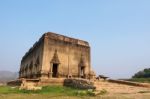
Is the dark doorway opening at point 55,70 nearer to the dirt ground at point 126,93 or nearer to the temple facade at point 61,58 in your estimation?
the temple facade at point 61,58

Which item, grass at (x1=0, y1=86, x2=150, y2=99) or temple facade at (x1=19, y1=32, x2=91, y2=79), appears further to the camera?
temple facade at (x1=19, y1=32, x2=91, y2=79)

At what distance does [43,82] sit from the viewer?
56.0 ft

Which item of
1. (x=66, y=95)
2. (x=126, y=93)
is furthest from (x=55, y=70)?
(x=126, y=93)

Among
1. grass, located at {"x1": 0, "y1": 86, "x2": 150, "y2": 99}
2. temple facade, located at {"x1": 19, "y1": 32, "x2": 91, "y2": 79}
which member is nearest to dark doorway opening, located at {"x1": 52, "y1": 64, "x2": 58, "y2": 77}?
temple facade, located at {"x1": 19, "y1": 32, "x2": 91, "y2": 79}

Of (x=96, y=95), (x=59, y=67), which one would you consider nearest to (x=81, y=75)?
(x=59, y=67)

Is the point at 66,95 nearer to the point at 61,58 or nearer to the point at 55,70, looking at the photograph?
the point at 55,70

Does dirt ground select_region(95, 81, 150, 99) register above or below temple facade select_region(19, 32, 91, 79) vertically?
below

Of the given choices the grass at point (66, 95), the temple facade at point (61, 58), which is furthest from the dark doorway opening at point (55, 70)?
the grass at point (66, 95)

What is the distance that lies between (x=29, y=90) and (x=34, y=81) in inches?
147

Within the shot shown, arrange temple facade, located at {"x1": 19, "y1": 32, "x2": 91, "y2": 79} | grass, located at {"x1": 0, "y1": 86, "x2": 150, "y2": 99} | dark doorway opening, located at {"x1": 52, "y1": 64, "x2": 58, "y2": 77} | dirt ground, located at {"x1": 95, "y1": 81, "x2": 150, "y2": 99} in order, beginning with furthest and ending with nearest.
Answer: dark doorway opening, located at {"x1": 52, "y1": 64, "x2": 58, "y2": 77}
temple facade, located at {"x1": 19, "y1": 32, "x2": 91, "y2": 79}
dirt ground, located at {"x1": 95, "y1": 81, "x2": 150, "y2": 99}
grass, located at {"x1": 0, "y1": 86, "x2": 150, "y2": 99}

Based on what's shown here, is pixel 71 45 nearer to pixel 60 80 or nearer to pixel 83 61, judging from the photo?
pixel 83 61

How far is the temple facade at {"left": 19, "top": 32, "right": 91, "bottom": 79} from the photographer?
20.8 m

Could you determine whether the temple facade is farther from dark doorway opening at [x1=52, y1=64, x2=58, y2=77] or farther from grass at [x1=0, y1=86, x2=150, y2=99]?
grass at [x1=0, y1=86, x2=150, y2=99]

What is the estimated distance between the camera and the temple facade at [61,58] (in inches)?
818
